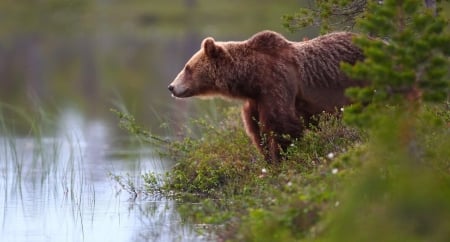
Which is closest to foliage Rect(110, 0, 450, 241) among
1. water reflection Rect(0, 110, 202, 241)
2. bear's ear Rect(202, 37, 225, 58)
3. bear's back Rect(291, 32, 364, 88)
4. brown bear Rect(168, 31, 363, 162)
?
water reflection Rect(0, 110, 202, 241)

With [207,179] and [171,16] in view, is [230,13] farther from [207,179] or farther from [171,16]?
[207,179]

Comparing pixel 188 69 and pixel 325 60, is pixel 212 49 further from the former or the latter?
pixel 325 60

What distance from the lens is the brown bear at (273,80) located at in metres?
10.1

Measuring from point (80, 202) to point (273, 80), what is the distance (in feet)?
7.99

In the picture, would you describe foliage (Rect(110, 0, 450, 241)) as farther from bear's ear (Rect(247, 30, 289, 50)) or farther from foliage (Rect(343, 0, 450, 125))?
bear's ear (Rect(247, 30, 289, 50))

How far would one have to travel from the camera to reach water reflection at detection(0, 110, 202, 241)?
9414 millimetres

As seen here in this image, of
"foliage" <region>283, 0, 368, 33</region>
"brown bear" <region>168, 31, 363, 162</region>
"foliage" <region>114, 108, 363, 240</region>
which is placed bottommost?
"foliage" <region>114, 108, 363, 240</region>

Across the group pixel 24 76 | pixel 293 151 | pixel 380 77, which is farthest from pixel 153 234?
pixel 24 76

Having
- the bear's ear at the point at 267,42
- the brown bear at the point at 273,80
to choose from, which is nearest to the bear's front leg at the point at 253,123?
the brown bear at the point at 273,80

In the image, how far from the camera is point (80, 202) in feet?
36.2

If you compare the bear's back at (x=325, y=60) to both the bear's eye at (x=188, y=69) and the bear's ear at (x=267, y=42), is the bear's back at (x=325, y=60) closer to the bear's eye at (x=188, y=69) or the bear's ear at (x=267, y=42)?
the bear's ear at (x=267, y=42)

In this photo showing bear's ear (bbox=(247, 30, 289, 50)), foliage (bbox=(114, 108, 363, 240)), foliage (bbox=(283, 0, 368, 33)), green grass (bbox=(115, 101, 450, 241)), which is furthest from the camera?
foliage (bbox=(283, 0, 368, 33))

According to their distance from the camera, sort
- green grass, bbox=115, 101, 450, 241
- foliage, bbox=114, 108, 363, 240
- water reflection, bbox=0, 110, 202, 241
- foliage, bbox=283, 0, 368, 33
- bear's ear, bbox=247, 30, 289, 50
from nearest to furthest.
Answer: green grass, bbox=115, 101, 450, 241 → foliage, bbox=114, 108, 363, 240 → water reflection, bbox=0, 110, 202, 241 → bear's ear, bbox=247, 30, 289, 50 → foliage, bbox=283, 0, 368, 33

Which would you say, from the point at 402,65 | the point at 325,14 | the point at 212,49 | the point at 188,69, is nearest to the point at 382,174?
the point at 402,65
